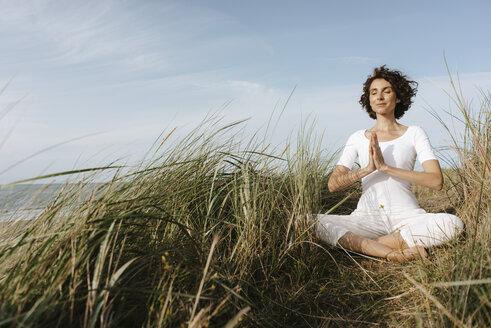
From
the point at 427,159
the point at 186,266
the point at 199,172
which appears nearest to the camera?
the point at 186,266

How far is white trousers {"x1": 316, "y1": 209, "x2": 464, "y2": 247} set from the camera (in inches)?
91.3

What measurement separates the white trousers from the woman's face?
90 centimetres

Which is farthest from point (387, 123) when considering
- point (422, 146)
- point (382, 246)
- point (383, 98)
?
point (382, 246)

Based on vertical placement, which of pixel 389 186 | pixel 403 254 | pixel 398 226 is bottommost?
pixel 403 254

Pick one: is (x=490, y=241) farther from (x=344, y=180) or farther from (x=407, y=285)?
(x=344, y=180)

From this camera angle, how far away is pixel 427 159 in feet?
8.89

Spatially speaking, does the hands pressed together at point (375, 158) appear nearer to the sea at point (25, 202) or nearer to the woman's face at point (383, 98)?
the woman's face at point (383, 98)

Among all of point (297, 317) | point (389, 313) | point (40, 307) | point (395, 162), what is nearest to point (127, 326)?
point (40, 307)

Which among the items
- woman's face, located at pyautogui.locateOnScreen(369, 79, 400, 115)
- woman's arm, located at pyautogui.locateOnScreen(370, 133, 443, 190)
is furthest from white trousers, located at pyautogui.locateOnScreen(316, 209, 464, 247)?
woman's face, located at pyautogui.locateOnScreen(369, 79, 400, 115)

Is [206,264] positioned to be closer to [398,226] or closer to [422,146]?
[398,226]

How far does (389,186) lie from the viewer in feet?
9.08

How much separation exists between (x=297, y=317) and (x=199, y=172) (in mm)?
1065

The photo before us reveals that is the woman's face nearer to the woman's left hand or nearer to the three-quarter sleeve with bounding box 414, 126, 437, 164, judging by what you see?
the three-quarter sleeve with bounding box 414, 126, 437, 164

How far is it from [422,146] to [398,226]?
0.69 m
